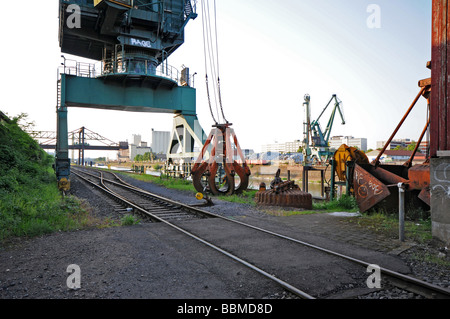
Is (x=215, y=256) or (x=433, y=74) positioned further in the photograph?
(x=433, y=74)

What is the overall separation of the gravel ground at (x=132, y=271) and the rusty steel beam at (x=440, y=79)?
2116 mm

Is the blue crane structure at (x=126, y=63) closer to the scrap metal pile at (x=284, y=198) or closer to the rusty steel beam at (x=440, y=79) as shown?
the scrap metal pile at (x=284, y=198)

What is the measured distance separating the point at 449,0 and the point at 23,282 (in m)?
8.83

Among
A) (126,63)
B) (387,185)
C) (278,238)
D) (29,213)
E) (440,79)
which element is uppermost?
(126,63)

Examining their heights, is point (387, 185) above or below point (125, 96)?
below

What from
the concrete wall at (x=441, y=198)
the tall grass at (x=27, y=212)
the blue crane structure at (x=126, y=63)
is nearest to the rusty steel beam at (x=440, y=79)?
the concrete wall at (x=441, y=198)

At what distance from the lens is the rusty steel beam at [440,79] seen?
18.7 feet

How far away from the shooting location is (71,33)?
19625 mm

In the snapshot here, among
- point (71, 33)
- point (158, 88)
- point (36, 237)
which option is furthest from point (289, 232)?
point (71, 33)

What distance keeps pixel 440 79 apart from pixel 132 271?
6.74 m

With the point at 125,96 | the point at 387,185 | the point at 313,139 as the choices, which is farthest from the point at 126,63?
the point at 313,139

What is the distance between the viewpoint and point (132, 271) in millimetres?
4320

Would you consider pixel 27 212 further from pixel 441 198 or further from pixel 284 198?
pixel 441 198
